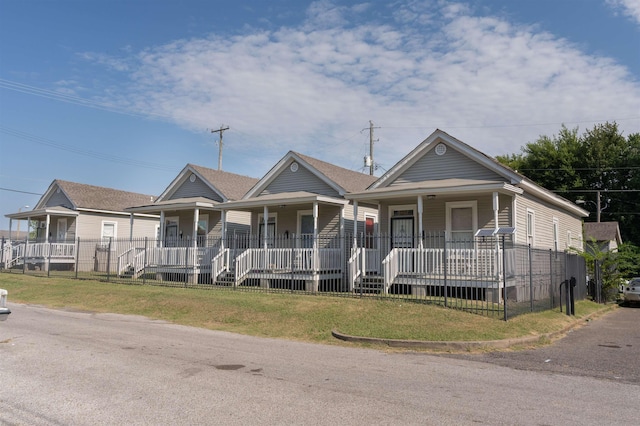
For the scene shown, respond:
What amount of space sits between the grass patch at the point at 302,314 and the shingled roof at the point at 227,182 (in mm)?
8125

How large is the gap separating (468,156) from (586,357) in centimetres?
1055

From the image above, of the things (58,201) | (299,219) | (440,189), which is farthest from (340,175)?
(58,201)

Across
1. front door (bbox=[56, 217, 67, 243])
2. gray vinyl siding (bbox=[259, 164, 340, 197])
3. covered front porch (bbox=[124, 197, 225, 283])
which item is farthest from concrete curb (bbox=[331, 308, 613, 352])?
front door (bbox=[56, 217, 67, 243])

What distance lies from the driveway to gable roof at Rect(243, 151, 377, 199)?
1162 centimetres

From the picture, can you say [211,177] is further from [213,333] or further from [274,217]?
[213,333]

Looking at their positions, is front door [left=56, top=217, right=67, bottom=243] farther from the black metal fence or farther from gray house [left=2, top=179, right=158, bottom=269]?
the black metal fence

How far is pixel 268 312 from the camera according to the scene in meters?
13.9

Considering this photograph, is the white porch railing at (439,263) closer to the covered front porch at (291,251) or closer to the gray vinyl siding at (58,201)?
the covered front porch at (291,251)

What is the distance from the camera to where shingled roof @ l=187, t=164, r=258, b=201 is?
2639 centimetres

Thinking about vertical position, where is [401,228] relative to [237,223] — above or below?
below

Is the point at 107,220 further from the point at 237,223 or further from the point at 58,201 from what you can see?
the point at 237,223

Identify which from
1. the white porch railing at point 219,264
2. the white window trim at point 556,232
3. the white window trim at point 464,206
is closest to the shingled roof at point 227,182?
the white porch railing at point 219,264

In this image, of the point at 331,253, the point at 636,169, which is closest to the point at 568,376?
the point at 331,253

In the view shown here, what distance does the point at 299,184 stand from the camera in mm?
23844
